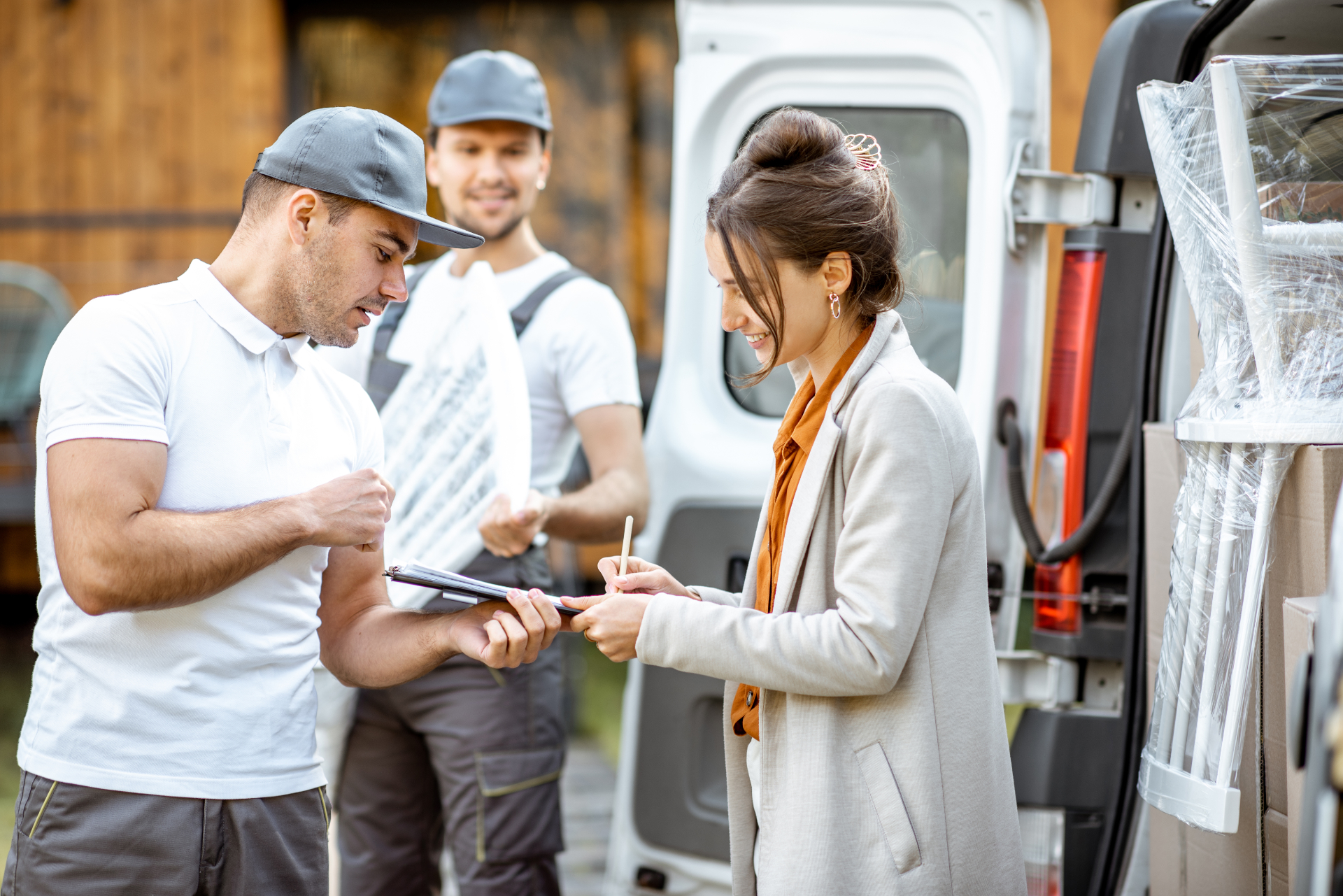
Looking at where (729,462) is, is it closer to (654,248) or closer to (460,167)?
(460,167)

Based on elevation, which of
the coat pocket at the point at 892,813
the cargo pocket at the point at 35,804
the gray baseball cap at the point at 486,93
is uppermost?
the gray baseball cap at the point at 486,93

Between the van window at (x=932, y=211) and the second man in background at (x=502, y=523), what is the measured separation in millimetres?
351

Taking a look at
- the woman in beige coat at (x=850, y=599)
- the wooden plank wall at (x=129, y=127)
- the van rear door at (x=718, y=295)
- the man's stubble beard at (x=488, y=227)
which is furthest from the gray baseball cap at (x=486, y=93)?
the wooden plank wall at (x=129, y=127)

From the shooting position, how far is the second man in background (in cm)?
257

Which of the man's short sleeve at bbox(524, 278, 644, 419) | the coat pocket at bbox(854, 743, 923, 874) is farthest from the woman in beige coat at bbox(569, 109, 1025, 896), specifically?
the man's short sleeve at bbox(524, 278, 644, 419)

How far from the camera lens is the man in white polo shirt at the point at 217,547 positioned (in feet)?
5.32

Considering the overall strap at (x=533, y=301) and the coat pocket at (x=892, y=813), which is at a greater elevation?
the overall strap at (x=533, y=301)

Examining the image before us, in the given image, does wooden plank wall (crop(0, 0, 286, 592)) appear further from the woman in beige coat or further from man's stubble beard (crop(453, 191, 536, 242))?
the woman in beige coat

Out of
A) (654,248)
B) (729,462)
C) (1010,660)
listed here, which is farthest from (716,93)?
(654,248)

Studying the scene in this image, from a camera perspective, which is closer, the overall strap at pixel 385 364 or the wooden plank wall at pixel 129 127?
the overall strap at pixel 385 364

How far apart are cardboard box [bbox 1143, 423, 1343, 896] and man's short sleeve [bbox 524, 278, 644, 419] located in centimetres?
114

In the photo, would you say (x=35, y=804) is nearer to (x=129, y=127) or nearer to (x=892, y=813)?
(x=892, y=813)

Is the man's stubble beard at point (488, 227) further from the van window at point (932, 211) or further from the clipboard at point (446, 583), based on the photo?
the clipboard at point (446, 583)

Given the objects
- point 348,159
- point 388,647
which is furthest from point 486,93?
point 388,647
